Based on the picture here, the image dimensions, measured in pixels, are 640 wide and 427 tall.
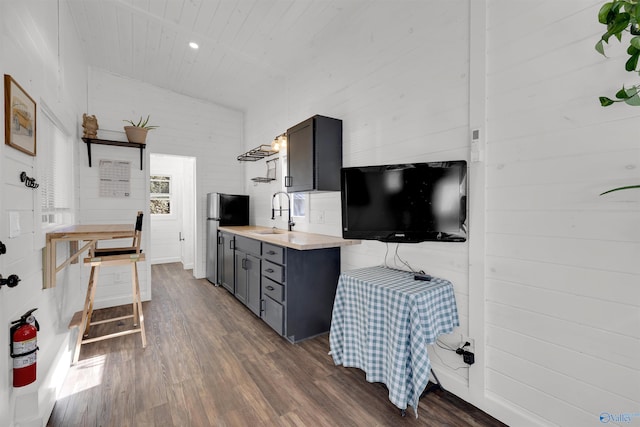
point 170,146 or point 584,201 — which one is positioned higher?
point 170,146

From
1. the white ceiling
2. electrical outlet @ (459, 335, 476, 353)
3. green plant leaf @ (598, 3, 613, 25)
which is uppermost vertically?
the white ceiling

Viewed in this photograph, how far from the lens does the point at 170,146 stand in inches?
167

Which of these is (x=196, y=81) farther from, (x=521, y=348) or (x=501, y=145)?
(x=521, y=348)

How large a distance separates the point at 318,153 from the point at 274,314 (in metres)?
1.56

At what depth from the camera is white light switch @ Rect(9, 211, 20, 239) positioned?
1.29m

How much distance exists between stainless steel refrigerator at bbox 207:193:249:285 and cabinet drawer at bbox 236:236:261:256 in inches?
35.9

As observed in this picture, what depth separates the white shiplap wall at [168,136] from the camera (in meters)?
3.63

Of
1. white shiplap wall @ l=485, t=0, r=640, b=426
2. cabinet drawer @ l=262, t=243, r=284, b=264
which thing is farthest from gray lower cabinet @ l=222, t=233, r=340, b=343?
white shiplap wall @ l=485, t=0, r=640, b=426

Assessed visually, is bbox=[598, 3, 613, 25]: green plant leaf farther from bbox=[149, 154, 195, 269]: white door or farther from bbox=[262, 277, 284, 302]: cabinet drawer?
bbox=[149, 154, 195, 269]: white door

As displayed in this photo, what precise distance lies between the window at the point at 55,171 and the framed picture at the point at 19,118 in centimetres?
22

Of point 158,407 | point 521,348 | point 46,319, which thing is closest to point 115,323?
point 46,319

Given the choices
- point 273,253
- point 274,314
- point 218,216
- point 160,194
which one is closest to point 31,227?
point 273,253

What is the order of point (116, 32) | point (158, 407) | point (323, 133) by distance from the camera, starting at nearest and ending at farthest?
point (158, 407) → point (323, 133) → point (116, 32)

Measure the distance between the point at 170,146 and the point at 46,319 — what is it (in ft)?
9.80
